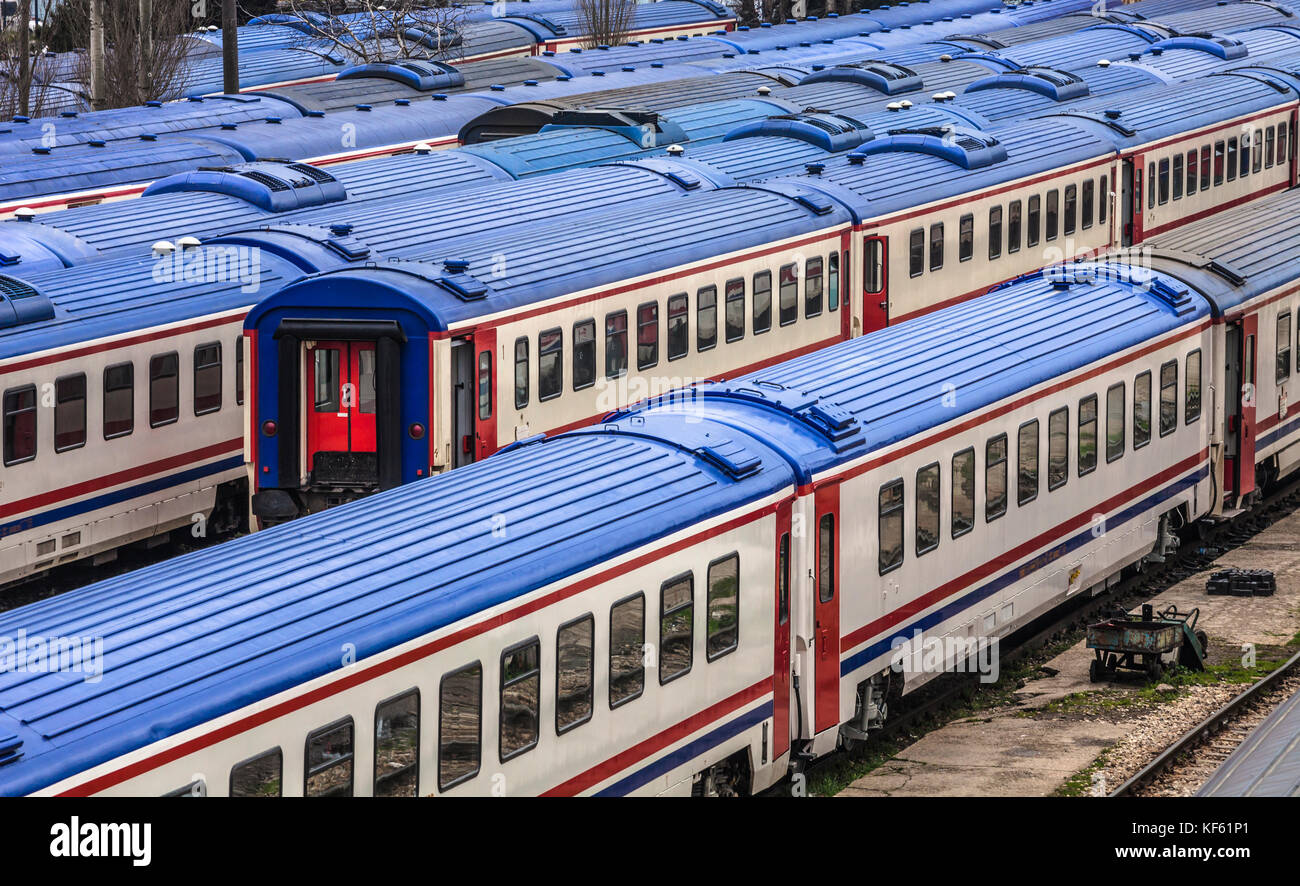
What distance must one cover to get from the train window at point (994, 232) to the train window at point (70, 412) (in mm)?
15446

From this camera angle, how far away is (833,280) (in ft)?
86.7

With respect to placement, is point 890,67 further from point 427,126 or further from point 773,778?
point 773,778

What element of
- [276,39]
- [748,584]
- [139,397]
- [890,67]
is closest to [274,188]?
[139,397]

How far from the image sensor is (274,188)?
26297mm

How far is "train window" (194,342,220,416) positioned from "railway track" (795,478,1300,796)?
31.4 ft

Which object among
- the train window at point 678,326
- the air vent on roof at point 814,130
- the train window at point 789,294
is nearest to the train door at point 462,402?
the train window at point 678,326

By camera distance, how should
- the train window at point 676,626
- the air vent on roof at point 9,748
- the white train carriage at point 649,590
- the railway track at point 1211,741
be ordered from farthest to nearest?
1. the railway track at point 1211,741
2. the train window at point 676,626
3. the white train carriage at point 649,590
4. the air vent on roof at point 9,748

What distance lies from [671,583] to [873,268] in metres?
14.8

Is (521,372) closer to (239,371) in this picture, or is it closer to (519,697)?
(239,371)

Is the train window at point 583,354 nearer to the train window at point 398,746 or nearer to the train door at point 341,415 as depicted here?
the train door at point 341,415

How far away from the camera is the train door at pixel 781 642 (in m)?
14.1

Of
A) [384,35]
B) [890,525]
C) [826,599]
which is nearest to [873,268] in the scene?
[890,525]

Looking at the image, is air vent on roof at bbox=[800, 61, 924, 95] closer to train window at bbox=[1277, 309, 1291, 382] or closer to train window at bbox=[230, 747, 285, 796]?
train window at bbox=[1277, 309, 1291, 382]
